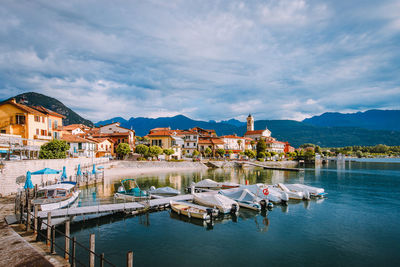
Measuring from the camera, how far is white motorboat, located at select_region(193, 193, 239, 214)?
1058 inches

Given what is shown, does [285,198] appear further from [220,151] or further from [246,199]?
[220,151]

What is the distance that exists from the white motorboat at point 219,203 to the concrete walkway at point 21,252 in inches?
677

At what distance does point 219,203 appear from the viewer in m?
27.3

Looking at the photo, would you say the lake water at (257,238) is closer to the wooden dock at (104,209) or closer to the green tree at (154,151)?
the wooden dock at (104,209)

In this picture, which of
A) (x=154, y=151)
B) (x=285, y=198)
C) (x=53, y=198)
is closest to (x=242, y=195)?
(x=285, y=198)

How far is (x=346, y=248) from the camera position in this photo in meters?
18.3

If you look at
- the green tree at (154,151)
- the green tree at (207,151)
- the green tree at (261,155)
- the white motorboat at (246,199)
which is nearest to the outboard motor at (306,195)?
the white motorboat at (246,199)

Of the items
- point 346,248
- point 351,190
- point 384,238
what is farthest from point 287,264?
point 351,190

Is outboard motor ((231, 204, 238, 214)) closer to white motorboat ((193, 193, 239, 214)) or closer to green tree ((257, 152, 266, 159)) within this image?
white motorboat ((193, 193, 239, 214))

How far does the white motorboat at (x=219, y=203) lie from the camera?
26875mm

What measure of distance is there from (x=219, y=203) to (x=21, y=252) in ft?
61.3

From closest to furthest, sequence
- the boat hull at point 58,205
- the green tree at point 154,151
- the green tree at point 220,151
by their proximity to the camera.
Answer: the boat hull at point 58,205
the green tree at point 154,151
the green tree at point 220,151

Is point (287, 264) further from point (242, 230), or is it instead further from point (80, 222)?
point (80, 222)

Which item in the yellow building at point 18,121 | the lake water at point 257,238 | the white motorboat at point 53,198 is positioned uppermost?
the yellow building at point 18,121
